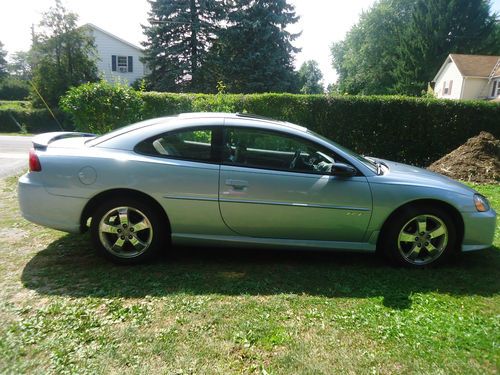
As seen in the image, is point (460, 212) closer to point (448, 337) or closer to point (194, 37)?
point (448, 337)

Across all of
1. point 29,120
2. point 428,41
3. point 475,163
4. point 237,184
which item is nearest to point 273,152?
point 237,184

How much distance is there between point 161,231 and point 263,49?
23.5 m

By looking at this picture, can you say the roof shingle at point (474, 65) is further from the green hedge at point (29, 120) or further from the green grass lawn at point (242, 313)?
the green grass lawn at point (242, 313)

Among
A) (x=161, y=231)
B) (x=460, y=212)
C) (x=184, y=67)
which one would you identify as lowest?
(x=161, y=231)

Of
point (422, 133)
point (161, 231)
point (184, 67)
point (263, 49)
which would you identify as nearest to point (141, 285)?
point (161, 231)

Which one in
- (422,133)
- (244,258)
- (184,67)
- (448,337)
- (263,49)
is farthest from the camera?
(184,67)

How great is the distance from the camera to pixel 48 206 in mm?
3355

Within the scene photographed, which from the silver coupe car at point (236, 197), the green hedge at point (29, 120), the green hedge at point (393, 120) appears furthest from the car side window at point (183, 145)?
the green hedge at point (29, 120)

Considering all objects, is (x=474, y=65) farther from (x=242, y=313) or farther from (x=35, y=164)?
(x=35, y=164)

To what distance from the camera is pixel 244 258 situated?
3.76m

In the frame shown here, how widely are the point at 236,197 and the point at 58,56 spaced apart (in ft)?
86.4

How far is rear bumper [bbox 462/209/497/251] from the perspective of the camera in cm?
352

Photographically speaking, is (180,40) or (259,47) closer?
(259,47)

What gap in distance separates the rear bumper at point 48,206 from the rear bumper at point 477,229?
12.3 ft
